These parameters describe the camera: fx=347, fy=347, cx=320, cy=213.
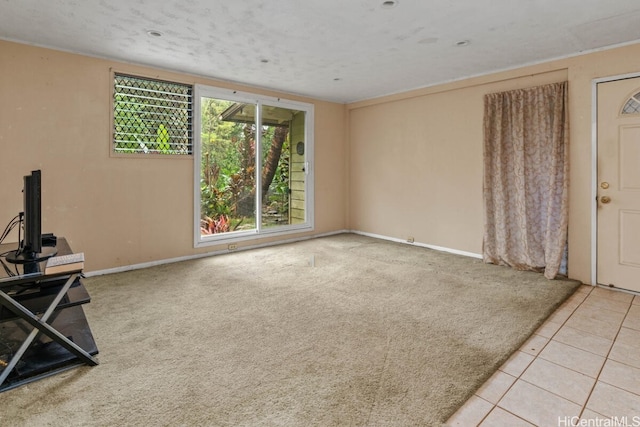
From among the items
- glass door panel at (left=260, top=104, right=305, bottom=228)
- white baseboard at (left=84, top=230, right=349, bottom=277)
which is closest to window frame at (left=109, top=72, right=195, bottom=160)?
glass door panel at (left=260, top=104, right=305, bottom=228)

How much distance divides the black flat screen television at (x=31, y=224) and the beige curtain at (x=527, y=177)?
4388 mm

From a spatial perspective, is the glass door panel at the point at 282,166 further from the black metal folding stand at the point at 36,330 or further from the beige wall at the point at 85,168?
the black metal folding stand at the point at 36,330

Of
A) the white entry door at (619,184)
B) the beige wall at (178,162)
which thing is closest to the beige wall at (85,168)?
the beige wall at (178,162)

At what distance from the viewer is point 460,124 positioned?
4.70 meters

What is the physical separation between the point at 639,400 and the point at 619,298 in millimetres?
1829

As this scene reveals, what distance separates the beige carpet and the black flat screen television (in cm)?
69

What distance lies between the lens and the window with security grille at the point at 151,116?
3979mm

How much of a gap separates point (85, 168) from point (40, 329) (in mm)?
2346

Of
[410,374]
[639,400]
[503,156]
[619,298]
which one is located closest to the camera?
[639,400]

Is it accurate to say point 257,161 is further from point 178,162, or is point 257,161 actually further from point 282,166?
point 178,162

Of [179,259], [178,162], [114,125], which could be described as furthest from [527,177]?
[114,125]

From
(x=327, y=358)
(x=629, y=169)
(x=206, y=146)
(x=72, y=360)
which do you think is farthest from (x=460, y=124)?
(x=72, y=360)

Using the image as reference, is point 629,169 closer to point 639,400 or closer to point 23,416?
point 639,400

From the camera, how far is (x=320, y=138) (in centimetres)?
601
